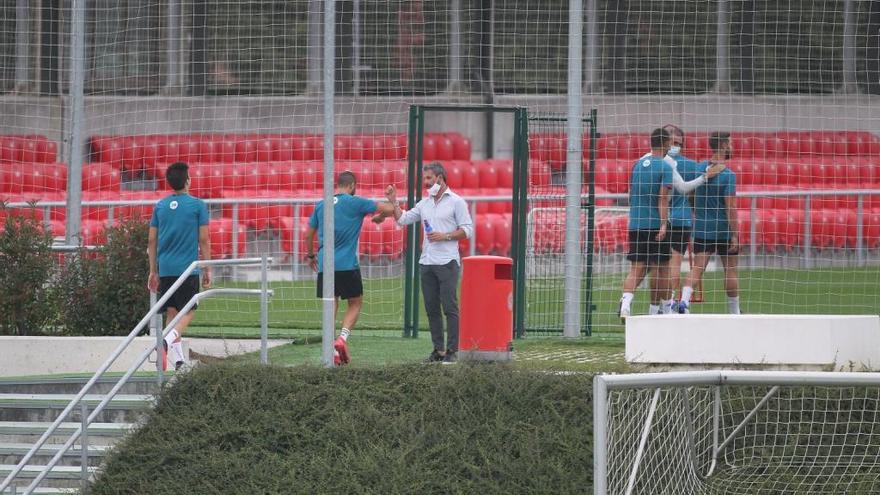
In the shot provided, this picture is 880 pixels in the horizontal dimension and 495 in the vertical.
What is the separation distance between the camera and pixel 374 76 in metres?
23.3

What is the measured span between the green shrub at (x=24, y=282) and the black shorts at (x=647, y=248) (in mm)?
5417

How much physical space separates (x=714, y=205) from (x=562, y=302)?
183 cm

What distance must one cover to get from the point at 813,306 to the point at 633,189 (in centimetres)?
389

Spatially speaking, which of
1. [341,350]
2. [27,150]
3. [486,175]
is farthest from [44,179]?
[341,350]

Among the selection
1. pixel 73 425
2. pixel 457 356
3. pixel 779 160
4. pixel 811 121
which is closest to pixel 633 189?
pixel 457 356

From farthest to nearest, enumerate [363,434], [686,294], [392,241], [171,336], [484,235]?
[484,235] → [392,241] → [686,294] → [171,336] → [363,434]

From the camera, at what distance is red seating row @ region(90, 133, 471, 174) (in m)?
22.7

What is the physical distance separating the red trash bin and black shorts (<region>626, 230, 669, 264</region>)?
267 centimetres

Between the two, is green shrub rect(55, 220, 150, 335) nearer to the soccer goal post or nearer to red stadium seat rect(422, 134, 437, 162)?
the soccer goal post

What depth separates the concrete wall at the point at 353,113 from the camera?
70.6 feet

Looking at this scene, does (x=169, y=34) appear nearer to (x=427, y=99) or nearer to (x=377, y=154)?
(x=377, y=154)

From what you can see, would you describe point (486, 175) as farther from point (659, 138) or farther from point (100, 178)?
point (659, 138)

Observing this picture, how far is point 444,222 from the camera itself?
42.9 ft

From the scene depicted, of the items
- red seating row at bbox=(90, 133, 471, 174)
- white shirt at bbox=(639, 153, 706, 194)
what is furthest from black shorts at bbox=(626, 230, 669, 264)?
red seating row at bbox=(90, 133, 471, 174)
